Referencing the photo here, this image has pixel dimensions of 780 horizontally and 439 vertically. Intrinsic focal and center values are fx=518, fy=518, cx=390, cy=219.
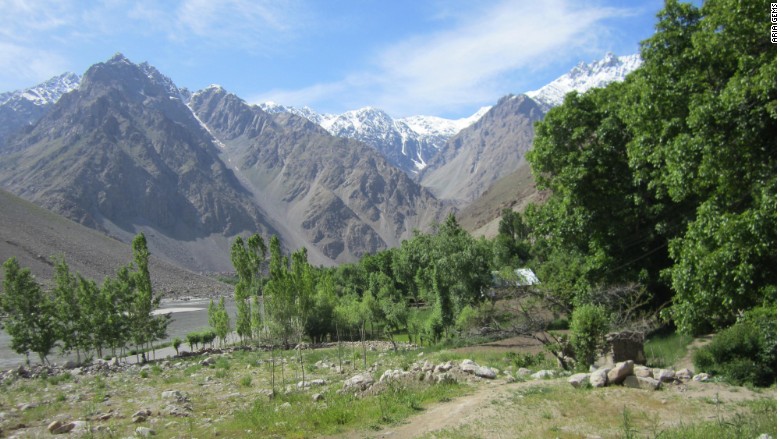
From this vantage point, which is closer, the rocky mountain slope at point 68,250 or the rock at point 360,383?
the rock at point 360,383

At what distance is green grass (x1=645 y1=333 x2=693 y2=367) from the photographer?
20.5 metres

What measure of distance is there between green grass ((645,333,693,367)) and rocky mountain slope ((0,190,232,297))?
128 metres

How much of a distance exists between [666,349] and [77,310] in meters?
38.5

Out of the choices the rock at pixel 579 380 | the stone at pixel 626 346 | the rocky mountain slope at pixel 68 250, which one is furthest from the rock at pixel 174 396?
the rocky mountain slope at pixel 68 250

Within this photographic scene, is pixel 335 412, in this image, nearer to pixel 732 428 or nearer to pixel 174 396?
pixel 174 396

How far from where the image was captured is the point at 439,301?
4531 centimetres

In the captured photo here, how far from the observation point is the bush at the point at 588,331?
714 inches

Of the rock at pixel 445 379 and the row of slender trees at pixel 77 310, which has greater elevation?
the row of slender trees at pixel 77 310

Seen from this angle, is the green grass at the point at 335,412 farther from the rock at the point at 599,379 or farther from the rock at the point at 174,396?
the rock at the point at 174,396

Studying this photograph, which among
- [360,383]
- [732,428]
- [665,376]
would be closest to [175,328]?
[360,383]

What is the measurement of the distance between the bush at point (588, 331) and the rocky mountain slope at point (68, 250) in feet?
420

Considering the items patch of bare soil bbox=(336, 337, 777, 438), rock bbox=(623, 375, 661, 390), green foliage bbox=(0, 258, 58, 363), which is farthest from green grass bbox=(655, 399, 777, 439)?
green foliage bbox=(0, 258, 58, 363)

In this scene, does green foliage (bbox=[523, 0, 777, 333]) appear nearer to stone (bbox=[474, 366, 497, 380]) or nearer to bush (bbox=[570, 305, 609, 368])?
bush (bbox=[570, 305, 609, 368])

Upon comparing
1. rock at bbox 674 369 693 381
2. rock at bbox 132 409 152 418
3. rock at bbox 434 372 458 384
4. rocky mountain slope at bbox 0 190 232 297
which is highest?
rocky mountain slope at bbox 0 190 232 297
